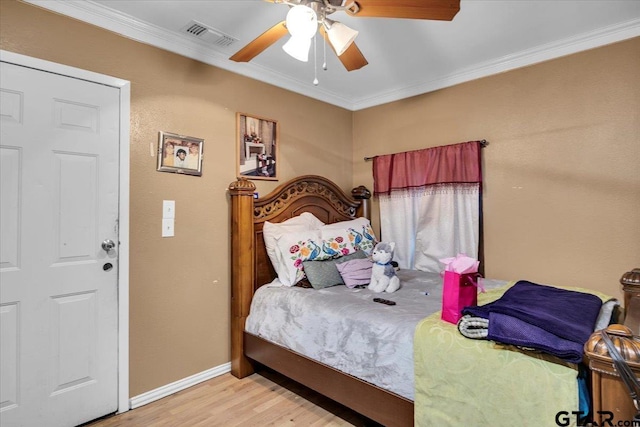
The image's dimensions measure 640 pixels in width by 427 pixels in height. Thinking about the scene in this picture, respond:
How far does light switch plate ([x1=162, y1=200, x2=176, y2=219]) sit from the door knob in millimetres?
352

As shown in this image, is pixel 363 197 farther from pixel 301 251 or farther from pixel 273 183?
pixel 301 251

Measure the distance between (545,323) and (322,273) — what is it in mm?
1472

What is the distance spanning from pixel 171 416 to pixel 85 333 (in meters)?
0.72

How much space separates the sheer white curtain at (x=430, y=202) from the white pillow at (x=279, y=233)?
93 cm

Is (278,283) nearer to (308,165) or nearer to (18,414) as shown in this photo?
(308,165)

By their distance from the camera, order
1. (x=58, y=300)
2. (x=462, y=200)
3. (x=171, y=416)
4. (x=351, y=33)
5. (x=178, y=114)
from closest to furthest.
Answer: (x=351, y=33) → (x=58, y=300) → (x=171, y=416) → (x=178, y=114) → (x=462, y=200)

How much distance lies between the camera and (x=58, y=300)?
1.90 metres

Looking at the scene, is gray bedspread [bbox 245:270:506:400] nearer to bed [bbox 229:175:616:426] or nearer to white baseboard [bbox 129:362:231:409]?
bed [bbox 229:175:616:426]

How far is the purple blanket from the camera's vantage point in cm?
124

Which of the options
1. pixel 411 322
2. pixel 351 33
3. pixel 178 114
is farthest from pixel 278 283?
pixel 351 33

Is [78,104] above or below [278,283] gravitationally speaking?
above

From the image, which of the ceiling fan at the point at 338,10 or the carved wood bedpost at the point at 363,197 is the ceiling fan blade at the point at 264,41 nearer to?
the ceiling fan at the point at 338,10

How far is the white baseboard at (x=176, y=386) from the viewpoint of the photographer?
216cm

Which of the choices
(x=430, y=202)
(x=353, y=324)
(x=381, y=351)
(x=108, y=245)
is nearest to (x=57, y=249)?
(x=108, y=245)
